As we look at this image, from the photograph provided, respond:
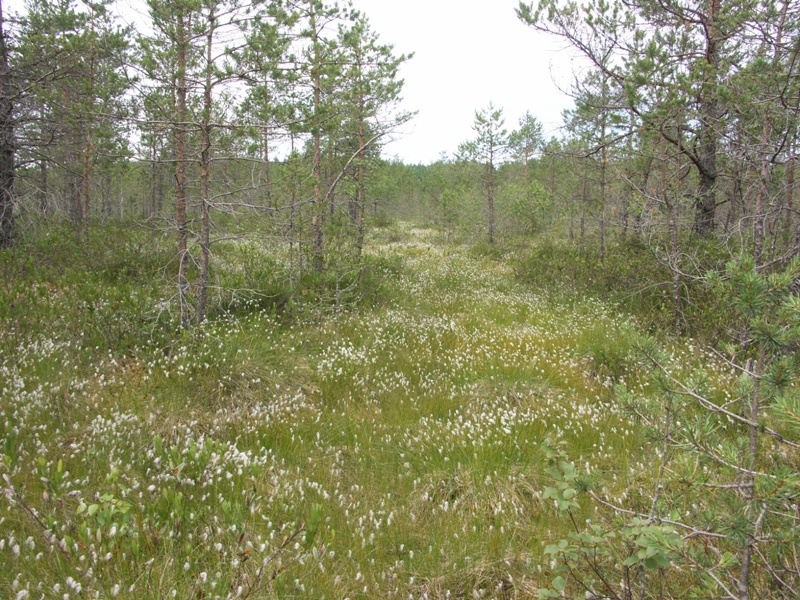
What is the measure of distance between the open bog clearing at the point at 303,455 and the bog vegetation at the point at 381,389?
3 cm

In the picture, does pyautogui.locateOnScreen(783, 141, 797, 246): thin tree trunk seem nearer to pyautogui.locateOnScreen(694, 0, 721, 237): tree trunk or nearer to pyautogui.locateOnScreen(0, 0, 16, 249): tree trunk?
pyautogui.locateOnScreen(694, 0, 721, 237): tree trunk

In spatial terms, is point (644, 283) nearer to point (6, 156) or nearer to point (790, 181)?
point (790, 181)

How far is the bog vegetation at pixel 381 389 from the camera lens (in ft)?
7.39

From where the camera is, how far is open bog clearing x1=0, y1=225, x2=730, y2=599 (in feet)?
8.68

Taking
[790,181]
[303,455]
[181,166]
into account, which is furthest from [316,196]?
[790,181]

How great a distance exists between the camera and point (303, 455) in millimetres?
4289

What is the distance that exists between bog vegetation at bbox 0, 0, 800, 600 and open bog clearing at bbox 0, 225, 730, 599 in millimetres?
32

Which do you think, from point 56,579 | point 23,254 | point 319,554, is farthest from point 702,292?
point 23,254

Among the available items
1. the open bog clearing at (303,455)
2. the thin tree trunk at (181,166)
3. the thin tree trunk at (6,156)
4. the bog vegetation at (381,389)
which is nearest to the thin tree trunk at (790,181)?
the bog vegetation at (381,389)

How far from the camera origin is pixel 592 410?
5199 mm

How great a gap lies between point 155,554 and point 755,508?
331 cm

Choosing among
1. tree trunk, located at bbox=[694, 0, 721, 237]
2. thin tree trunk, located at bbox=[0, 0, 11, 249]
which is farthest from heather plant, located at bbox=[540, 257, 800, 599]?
thin tree trunk, located at bbox=[0, 0, 11, 249]

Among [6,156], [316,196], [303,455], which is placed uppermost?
[6,156]

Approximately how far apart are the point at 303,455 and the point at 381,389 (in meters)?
1.81
